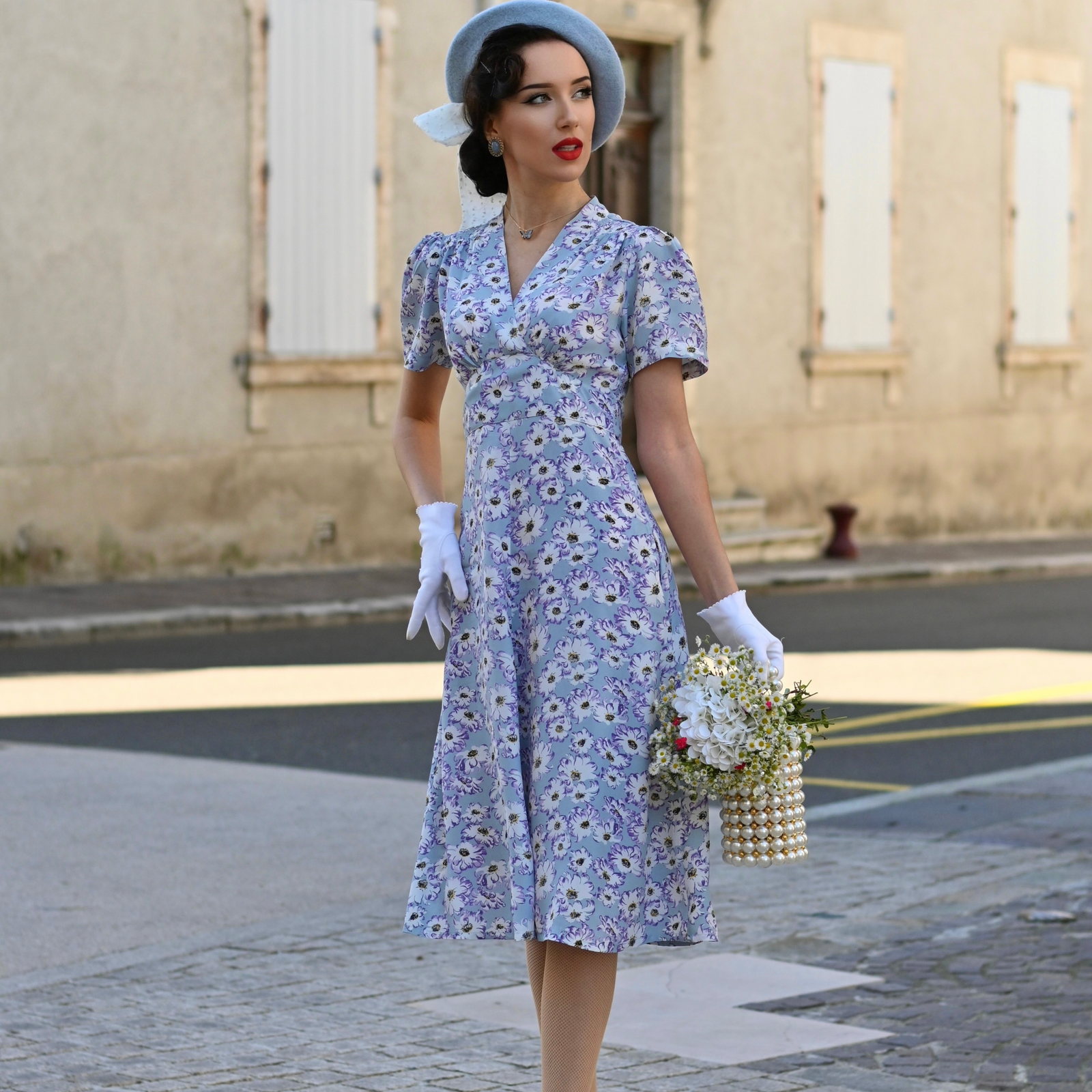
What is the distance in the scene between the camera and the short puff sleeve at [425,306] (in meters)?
3.71

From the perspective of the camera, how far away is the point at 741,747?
129 inches

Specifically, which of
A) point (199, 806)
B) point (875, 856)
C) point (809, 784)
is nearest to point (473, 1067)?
point (875, 856)

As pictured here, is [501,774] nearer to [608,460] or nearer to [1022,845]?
[608,460]

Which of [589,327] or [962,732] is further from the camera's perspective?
[962,732]

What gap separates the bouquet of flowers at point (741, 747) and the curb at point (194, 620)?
393 inches

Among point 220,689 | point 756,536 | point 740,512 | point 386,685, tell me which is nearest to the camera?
point 220,689

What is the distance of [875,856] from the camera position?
6594 mm

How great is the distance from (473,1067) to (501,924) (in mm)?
996

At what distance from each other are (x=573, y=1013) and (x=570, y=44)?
5.08ft

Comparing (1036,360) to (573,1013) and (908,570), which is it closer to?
(908,570)

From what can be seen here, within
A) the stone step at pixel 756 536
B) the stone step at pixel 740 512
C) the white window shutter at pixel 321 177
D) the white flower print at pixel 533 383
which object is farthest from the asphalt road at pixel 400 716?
the white flower print at pixel 533 383

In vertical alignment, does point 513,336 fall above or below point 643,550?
above

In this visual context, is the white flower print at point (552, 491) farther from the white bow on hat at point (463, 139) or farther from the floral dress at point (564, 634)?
the white bow on hat at point (463, 139)

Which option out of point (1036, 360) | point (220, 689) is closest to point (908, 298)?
point (1036, 360)
